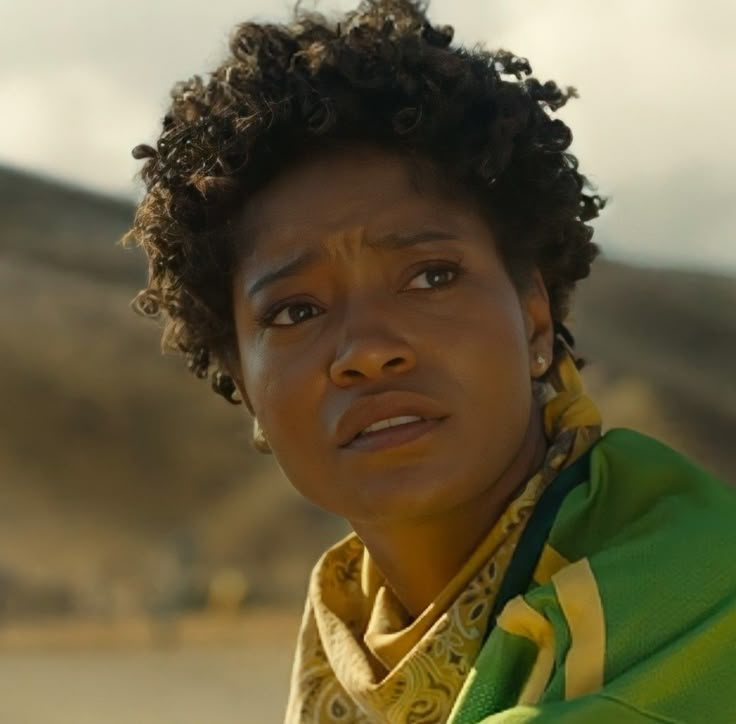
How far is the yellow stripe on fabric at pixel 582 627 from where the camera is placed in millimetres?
1798

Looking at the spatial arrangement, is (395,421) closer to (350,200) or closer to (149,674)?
(350,200)

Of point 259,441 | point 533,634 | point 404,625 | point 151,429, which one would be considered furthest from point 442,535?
point 151,429

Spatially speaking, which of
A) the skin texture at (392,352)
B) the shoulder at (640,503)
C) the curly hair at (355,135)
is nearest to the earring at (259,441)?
the curly hair at (355,135)

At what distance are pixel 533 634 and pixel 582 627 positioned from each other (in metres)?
0.07

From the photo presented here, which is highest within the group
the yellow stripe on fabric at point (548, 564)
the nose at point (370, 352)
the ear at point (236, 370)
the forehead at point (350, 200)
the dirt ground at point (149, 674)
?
the dirt ground at point (149, 674)

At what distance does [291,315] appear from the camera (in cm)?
232

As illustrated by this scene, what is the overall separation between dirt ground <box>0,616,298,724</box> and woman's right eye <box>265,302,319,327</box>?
4.03 meters

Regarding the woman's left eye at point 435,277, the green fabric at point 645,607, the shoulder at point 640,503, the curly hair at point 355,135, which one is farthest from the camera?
the curly hair at point 355,135

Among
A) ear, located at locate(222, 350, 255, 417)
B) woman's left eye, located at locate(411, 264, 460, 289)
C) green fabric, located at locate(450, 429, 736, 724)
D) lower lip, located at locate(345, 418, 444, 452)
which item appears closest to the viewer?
green fabric, located at locate(450, 429, 736, 724)

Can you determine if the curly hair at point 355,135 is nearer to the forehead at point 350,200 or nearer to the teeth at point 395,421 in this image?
the forehead at point 350,200

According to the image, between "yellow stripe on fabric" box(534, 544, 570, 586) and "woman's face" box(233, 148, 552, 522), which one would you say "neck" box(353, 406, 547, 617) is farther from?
"yellow stripe on fabric" box(534, 544, 570, 586)

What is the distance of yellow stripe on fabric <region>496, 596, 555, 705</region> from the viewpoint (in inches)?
72.0

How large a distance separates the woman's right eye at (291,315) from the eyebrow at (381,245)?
43mm

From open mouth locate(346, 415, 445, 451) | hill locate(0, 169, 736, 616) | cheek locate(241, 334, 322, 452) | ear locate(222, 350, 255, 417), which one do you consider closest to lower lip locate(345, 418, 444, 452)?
open mouth locate(346, 415, 445, 451)
